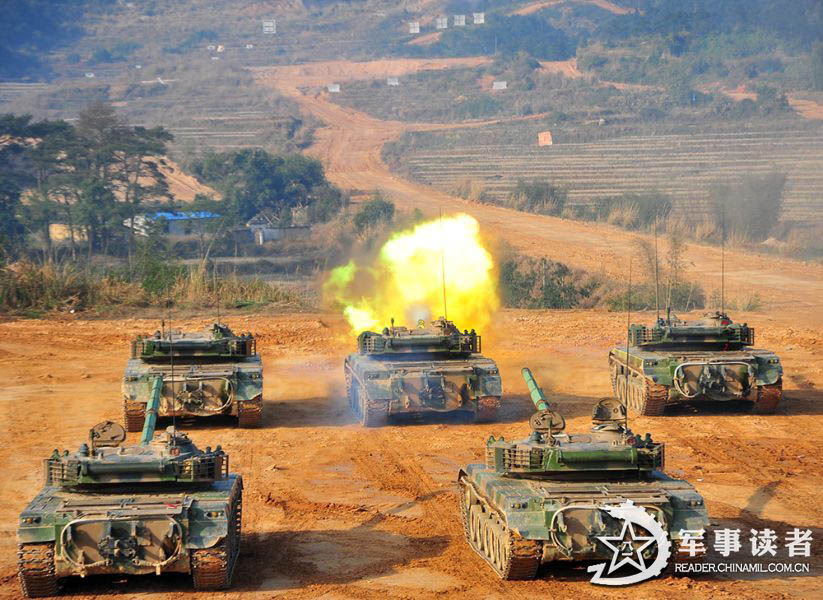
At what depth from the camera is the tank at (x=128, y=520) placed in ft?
41.5

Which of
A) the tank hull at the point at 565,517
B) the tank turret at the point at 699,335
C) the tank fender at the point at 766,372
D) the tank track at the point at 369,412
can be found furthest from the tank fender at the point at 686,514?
the tank turret at the point at 699,335

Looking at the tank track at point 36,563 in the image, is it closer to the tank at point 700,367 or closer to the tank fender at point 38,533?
the tank fender at point 38,533

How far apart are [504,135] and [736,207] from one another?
1188 inches

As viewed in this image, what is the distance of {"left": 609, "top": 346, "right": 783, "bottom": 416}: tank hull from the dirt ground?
0.41 meters

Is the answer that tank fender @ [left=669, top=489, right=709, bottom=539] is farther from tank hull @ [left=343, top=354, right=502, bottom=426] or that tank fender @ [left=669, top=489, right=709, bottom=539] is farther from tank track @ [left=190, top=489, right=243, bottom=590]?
tank hull @ [left=343, top=354, right=502, bottom=426]

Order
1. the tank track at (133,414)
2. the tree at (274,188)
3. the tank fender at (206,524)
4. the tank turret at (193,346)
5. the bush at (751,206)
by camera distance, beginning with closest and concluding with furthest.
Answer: the tank fender at (206,524)
the tank track at (133,414)
the tank turret at (193,346)
the bush at (751,206)
the tree at (274,188)

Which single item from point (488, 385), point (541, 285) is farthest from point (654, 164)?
point (488, 385)

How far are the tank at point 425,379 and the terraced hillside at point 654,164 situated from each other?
1436 inches

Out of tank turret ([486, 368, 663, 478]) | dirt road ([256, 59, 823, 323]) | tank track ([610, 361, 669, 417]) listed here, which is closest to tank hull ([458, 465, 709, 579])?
tank turret ([486, 368, 663, 478])

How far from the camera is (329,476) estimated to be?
61.4 ft

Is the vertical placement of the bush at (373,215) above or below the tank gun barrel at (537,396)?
above

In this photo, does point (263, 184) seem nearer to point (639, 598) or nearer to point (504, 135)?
point (504, 135)

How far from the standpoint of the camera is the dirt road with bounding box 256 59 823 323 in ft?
134

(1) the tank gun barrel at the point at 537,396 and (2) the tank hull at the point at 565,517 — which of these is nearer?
(2) the tank hull at the point at 565,517
